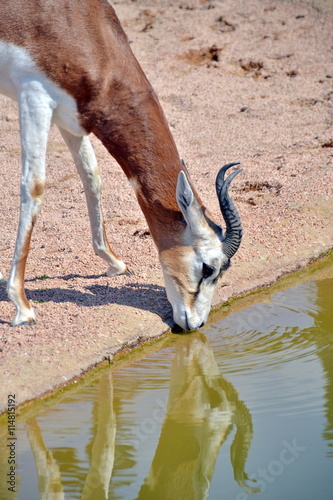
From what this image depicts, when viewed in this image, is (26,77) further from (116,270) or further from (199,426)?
(199,426)

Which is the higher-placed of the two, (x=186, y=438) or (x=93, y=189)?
(x=186, y=438)

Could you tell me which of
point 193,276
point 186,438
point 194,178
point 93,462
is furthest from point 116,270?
point 194,178

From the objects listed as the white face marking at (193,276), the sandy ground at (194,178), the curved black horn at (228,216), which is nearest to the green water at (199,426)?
the white face marking at (193,276)

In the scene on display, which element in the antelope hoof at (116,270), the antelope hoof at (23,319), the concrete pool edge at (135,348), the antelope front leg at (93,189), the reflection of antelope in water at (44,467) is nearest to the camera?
the reflection of antelope in water at (44,467)

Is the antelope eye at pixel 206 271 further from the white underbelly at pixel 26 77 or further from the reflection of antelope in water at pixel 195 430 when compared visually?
the white underbelly at pixel 26 77

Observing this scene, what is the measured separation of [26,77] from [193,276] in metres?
1.86

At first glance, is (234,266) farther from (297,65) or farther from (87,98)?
(297,65)

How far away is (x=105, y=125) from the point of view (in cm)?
564

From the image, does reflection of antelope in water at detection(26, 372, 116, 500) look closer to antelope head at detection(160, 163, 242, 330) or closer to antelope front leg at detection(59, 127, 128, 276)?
antelope head at detection(160, 163, 242, 330)

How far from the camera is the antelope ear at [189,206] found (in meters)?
5.38

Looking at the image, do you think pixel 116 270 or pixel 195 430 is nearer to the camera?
pixel 195 430

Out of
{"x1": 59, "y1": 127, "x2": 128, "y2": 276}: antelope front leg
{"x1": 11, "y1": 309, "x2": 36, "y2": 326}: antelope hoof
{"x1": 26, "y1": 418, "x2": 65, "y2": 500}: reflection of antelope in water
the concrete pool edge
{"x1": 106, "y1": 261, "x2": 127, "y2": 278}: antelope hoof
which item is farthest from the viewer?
{"x1": 106, "y1": 261, "x2": 127, "y2": 278}: antelope hoof

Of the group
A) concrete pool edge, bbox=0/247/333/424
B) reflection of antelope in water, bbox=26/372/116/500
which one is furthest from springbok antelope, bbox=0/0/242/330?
reflection of antelope in water, bbox=26/372/116/500

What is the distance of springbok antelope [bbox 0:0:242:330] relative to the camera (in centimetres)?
541
